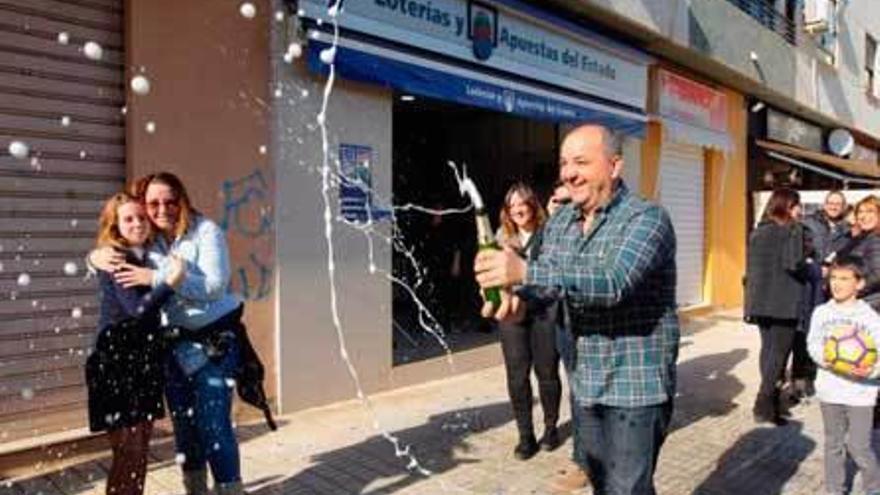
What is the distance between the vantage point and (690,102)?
13977 mm

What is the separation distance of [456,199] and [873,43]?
18295mm

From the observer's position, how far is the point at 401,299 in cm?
1196

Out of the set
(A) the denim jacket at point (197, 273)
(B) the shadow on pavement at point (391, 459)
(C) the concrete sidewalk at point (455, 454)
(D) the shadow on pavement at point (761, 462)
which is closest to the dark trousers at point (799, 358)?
(C) the concrete sidewalk at point (455, 454)

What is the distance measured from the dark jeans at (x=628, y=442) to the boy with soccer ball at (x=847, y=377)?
210 centimetres

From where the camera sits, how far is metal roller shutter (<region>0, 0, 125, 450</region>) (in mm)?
5059

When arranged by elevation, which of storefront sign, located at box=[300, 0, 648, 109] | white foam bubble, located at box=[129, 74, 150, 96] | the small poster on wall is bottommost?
the small poster on wall

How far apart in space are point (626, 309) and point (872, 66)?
83.6 ft

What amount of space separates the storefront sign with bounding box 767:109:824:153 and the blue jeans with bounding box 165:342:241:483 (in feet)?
52.6

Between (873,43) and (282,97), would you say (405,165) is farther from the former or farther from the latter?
(873,43)

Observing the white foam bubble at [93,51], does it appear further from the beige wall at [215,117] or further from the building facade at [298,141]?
the beige wall at [215,117]

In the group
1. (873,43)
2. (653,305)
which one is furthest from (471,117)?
(873,43)

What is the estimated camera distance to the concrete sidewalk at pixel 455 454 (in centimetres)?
495

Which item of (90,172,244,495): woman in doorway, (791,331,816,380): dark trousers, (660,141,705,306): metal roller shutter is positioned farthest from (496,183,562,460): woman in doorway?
(660,141,705,306): metal roller shutter

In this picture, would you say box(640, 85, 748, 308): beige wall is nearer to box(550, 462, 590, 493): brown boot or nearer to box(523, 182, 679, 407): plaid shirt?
box(550, 462, 590, 493): brown boot
